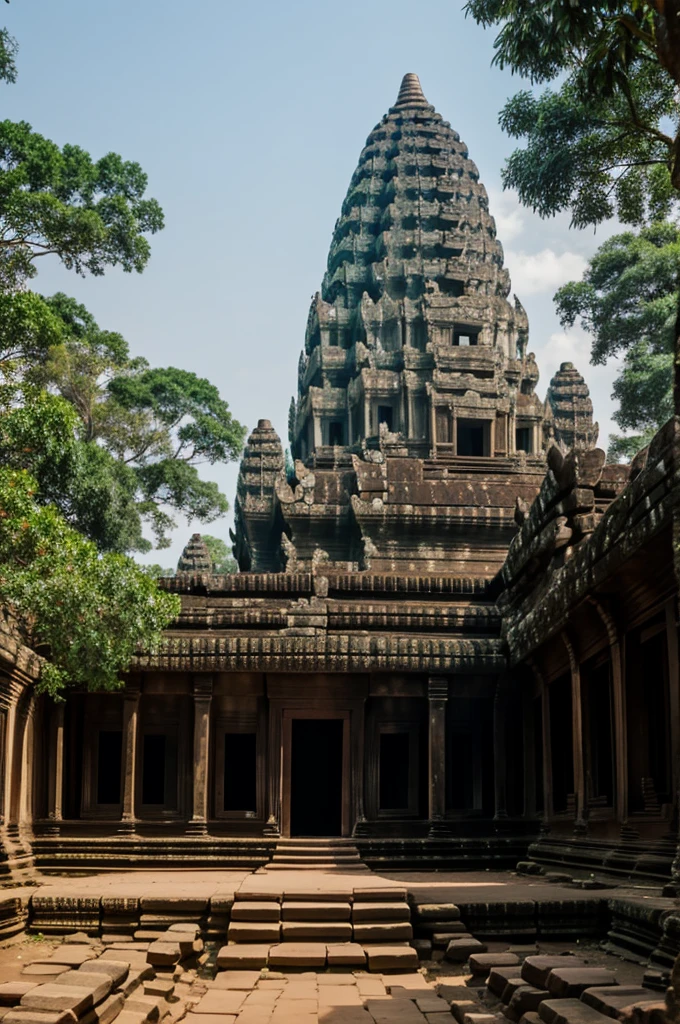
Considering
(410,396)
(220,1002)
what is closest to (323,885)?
(220,1002)

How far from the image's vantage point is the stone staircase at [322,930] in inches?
440

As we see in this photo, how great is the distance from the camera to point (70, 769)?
19.1 m

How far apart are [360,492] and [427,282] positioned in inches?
470

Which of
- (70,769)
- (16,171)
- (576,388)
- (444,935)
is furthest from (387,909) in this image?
(576,388)

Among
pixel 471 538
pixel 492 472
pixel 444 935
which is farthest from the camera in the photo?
pixel 492 472

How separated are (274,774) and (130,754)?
212 cm

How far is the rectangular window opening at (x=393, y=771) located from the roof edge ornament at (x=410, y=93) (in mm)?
31277

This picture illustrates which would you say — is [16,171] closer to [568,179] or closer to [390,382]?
[568,179]

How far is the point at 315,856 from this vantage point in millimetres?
17531

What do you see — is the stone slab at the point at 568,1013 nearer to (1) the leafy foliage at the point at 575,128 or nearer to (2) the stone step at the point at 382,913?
(2) the stone step at the point at 382,913

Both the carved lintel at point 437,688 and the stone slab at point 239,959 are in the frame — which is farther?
the carved lintel at point 437,688

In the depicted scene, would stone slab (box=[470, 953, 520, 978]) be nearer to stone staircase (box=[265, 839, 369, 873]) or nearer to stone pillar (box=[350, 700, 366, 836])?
stone staircase (box=[265, 839, 369, 873])

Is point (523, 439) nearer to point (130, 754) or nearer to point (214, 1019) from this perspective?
point (130, 754)

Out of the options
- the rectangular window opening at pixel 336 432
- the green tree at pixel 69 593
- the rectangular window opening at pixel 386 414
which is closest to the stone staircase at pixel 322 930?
the green tree at pixel 69 593
